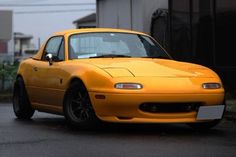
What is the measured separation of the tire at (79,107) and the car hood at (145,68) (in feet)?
1.28

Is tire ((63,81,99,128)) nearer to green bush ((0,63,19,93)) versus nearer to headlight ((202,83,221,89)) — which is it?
headlight ((202,83,221,89))

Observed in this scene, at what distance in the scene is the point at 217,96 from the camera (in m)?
8.03

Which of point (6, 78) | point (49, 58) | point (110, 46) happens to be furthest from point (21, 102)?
point (6, 78)

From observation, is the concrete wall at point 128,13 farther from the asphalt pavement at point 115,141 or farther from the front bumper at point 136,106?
the front bumper at point 136,106

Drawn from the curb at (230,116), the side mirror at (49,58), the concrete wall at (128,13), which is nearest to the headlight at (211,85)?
the curb at (230,116)

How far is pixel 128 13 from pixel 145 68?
13.5m

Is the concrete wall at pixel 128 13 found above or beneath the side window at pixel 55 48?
above

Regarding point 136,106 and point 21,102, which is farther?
point 21,102

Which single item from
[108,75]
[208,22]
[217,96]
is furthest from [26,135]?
[208,22]

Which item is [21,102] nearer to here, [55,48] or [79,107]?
[55,48]

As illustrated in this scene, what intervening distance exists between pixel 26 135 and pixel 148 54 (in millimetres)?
2178

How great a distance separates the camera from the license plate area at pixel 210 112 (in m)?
7.95

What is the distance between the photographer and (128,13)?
21469mm

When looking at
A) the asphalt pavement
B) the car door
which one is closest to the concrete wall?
the car door
